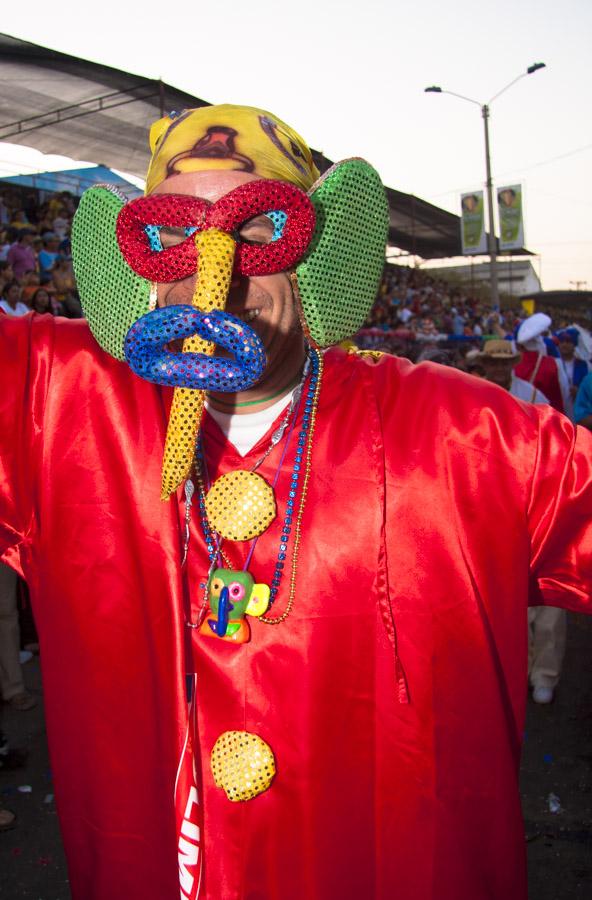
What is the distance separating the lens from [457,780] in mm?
1495

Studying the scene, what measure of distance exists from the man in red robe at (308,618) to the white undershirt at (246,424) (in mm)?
Answer: 50

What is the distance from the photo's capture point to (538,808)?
11.6 ft

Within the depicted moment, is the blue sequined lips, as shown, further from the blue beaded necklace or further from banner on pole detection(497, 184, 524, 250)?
banner on pole detection(497, 184, 524, 250)

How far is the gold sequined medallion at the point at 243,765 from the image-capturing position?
4.84 feet

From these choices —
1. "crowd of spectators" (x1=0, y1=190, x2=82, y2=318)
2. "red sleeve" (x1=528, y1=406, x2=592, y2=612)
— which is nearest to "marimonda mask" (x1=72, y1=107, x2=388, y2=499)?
"red sleeve" (x1=528, y1=406, x2=592, y2=612)

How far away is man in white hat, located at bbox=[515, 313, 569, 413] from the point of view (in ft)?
18.5

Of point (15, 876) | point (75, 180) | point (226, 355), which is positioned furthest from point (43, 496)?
point (75, 180)

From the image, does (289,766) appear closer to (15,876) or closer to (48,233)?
(15,876)

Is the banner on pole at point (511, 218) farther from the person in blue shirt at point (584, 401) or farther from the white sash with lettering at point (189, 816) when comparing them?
the white sash with lettering at point (189, 816)

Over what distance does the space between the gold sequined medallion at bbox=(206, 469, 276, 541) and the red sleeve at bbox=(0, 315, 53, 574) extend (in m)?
0.39

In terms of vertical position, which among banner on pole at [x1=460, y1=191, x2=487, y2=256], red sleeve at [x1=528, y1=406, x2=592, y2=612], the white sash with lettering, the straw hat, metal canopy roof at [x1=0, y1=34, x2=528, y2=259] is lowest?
the white sash with lettering

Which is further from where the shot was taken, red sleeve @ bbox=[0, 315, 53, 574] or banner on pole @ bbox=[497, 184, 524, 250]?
banner on pole @ bbox=[497, 184, 524, 250]

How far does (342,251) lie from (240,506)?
0.54 m

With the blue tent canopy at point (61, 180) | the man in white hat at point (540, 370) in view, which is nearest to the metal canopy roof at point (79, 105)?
the blue tent canopy at point (61, 180)
